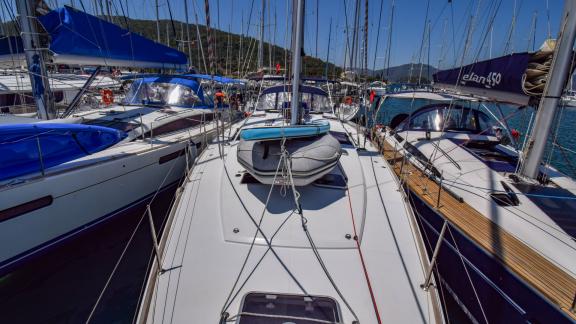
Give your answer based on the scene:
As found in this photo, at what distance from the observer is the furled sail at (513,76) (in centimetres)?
309

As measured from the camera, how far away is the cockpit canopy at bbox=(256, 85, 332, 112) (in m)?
6.09

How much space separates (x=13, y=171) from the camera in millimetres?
2744

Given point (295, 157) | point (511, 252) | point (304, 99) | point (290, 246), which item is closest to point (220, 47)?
point (304, 99)

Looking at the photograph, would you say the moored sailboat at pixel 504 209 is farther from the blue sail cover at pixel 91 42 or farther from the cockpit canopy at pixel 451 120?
the blue sail cover at pixel 91 42

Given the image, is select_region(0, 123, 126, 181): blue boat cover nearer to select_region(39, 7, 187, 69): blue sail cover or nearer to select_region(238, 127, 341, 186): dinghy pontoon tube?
select_region(39, 7, 187, 69): blue sail cover

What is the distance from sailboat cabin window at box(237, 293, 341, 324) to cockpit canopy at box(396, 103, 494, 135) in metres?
4.30

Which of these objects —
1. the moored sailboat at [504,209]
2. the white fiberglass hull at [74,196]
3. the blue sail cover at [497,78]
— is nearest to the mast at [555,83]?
the moored sailboat at [504,209]

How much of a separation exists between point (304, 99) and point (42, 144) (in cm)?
469

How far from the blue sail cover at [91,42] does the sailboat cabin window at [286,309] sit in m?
4.05

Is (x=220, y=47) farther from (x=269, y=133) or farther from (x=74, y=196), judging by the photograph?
(x=269, y=133)

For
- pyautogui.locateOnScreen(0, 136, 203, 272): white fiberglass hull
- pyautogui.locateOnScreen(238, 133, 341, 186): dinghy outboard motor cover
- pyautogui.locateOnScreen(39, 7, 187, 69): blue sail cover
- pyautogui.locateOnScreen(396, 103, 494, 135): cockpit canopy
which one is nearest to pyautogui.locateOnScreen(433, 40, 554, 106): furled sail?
pyautogui.locateOnScreen(396, 103, 494, 135): cockpit canopy

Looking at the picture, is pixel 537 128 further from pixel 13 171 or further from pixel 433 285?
pixel 13 171

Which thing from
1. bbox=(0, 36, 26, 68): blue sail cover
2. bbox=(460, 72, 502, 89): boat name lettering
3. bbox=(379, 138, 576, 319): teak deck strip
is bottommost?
bbox=(379, 138, 576, 319): teak deck strip

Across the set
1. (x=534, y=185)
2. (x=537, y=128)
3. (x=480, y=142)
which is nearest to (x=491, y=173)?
(x=534, y=185)
